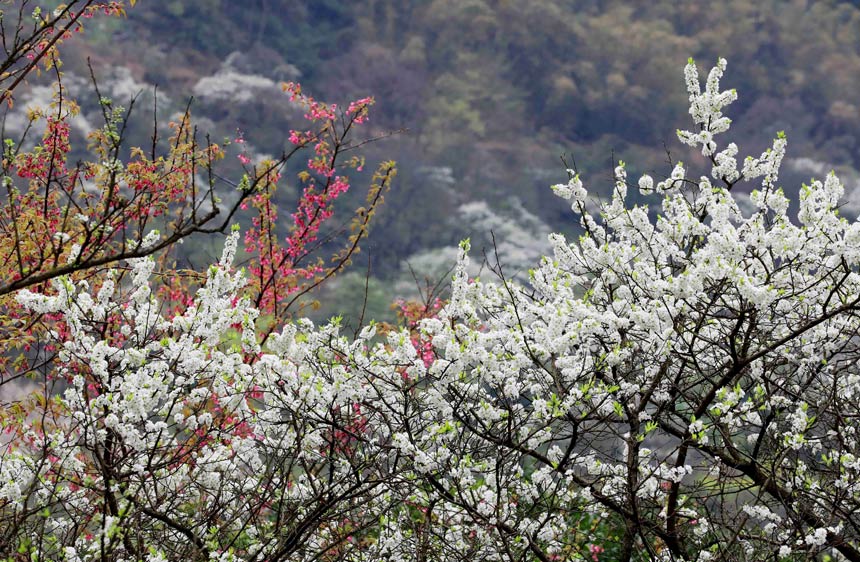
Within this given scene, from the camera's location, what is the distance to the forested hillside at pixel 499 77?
64.8 metres

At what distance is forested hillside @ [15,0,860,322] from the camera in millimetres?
64812

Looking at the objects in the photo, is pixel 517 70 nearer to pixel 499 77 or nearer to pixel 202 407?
pixel 499 77

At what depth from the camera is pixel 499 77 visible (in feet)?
255

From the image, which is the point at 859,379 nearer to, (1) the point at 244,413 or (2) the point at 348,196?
(1) the point at 244,413

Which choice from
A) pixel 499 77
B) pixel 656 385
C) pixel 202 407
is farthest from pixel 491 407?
pixel 499 77

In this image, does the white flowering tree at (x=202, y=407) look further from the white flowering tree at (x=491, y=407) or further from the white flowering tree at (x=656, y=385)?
the white flowering tree at (x=656, y=385)

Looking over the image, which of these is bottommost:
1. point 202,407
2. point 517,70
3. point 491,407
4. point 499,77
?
point 491,407

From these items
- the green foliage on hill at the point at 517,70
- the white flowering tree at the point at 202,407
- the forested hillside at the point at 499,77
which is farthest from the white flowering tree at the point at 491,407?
the green foliage on hill at the point at 517,70

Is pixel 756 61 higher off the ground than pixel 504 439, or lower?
higher

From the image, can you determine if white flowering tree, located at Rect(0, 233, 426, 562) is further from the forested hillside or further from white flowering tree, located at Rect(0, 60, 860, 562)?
the forested hillside

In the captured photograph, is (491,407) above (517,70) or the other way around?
the other way around

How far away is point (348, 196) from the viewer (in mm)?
59594

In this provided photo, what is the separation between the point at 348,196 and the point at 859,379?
54.9 meters

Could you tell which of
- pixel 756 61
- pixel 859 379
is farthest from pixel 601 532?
pixel 756 61
